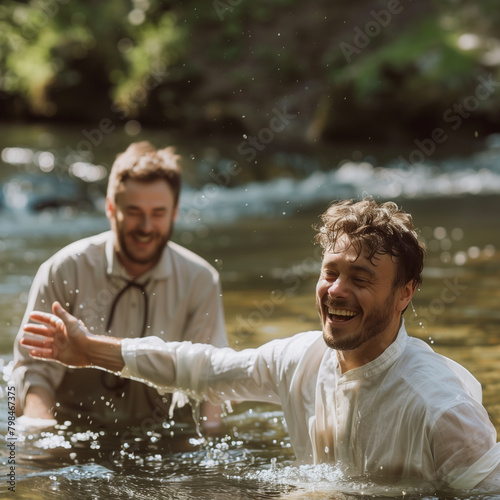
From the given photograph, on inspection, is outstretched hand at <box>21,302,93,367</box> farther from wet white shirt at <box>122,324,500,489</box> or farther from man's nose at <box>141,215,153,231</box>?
man's nose at <box>141,215,153,231</box>

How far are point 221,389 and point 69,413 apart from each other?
4.58 ft

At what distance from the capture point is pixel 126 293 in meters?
5.19

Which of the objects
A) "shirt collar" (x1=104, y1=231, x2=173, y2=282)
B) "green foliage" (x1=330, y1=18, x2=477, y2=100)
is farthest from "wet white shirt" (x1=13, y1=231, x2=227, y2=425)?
"green foliage" (x1=330, y1=18, x2=477, y2=100)

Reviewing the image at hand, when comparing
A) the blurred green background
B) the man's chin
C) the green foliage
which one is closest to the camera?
the man's chin

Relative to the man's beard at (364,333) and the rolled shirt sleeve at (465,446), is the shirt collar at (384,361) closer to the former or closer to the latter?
the man's beard at (364,333)

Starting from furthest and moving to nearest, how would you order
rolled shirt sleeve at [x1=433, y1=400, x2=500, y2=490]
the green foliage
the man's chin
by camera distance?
the green foliage → the man's chin → rolled shirt sleeve at [x1=433, y1=400, x2=500, y2=490]

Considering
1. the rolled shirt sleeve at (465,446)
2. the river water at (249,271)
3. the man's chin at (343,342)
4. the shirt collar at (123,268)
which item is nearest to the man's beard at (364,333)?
the man's chin at (343,342)

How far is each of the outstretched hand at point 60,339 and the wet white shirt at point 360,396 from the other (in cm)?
19

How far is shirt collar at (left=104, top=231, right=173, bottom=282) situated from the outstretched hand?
1093mm

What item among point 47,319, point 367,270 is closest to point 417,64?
point 47,319

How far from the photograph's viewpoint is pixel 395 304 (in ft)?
12.0

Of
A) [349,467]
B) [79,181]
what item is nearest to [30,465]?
[349,467]

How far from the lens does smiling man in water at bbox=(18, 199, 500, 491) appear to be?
3.50 m

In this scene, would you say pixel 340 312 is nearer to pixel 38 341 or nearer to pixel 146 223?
pixel 38 341
